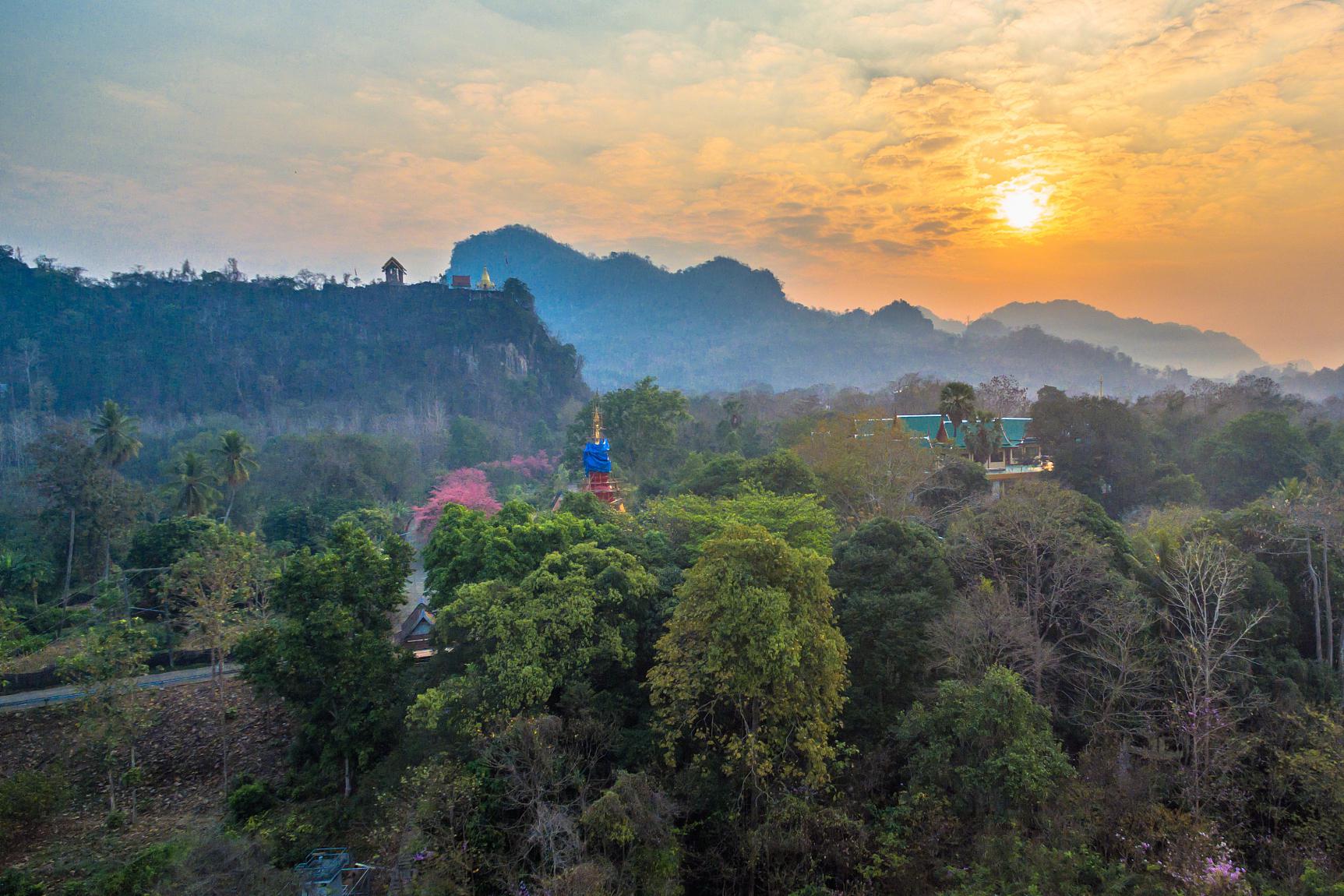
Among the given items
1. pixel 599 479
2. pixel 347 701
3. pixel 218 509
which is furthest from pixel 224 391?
pixel 347 701

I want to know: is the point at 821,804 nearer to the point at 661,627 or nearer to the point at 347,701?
the point at 661,627

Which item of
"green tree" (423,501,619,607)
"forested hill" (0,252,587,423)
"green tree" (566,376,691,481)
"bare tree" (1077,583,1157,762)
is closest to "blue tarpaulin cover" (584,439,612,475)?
"green tree" (423,501,619,607)

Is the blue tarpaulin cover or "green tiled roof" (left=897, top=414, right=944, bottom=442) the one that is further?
"green tiled roof" (left=897, top=414, right=944, bottom=442)

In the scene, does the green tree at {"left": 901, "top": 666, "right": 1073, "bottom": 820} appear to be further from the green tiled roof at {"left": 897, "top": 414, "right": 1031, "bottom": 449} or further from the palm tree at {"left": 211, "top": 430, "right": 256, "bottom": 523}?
the palm tree at {"left": 211, "top": 430, "right": 256, "bottom": 523}

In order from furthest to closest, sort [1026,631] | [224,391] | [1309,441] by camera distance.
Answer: [224,391]
[1309,441]
[1026,631]

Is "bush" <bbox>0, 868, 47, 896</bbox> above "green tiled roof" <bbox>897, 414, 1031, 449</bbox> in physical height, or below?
below

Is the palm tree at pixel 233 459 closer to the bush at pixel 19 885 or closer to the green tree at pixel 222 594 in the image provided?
the green tree at pixel 222 594
